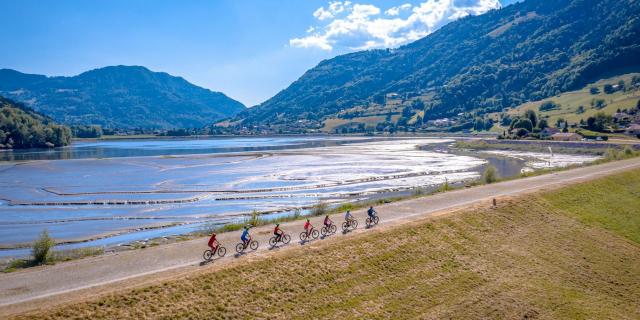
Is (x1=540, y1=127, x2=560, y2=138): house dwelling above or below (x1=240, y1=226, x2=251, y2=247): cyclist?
above

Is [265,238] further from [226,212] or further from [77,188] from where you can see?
[77,188]

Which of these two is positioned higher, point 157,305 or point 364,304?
point 157,305

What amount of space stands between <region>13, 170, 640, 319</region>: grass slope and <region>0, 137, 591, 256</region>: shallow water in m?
21.1

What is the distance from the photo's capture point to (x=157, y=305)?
2369cm

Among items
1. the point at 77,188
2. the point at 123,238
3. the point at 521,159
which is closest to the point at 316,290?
the point at 123,238

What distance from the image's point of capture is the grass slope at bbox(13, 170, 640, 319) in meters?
25.3

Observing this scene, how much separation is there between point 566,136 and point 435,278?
155m

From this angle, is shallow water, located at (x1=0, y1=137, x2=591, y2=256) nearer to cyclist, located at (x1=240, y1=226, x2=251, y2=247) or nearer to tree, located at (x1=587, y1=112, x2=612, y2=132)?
cyclist, located at (x1=240, y1=226, x2=251, y2=247)

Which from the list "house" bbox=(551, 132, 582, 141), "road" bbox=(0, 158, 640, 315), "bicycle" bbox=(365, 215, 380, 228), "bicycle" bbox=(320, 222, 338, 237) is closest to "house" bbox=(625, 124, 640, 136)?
"house" bbox=(551, 132, 582, 141)

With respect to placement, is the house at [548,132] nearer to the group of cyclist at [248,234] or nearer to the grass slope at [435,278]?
the grass slope at [435,278]

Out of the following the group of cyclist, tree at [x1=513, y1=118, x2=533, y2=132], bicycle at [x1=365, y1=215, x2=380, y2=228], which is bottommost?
bicycle at [x1=365, y1=215, x2=380, y2=228]

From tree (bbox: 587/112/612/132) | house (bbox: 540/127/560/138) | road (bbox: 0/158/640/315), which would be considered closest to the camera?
road (bbox: 0/158/640/315)

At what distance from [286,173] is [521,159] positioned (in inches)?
2726

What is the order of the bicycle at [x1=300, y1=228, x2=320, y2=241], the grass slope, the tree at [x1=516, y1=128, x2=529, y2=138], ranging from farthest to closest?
1. the tree at [x1=516, y1=128, x2=529, y2=138]
2. the bicycle at [x1=300, y1=228, x2=320, y2=241]
3. the grass slope
